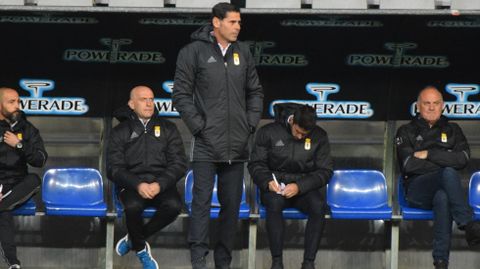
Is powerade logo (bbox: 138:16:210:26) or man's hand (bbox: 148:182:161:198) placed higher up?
powerade logo (bbox: 138:16:210:26)

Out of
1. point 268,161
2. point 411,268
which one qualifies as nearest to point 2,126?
point 268,161

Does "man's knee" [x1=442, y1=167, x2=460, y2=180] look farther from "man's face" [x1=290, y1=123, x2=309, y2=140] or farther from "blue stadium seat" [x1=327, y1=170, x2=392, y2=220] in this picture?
"man's face" [x1=290, y1=123, x2=309, y2=140]

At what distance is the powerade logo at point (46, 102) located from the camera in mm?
9930

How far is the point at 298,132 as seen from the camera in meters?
9.23

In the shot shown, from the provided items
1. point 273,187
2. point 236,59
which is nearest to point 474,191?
point 273,187

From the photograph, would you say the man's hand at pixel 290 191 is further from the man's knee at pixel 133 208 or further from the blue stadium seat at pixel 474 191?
the blue stadium seat at pixel 474 191

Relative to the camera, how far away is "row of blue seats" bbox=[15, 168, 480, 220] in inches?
367

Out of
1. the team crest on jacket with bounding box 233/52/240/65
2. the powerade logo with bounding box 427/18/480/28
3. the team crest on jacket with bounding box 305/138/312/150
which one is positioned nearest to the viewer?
the team crest on jacket with bounding box 233/52/240/65

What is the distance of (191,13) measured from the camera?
9078 millimetres

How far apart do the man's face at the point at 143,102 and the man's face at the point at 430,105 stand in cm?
213

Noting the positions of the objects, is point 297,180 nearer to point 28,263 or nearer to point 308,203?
point 308,203

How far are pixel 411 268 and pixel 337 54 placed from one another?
191 centimetres

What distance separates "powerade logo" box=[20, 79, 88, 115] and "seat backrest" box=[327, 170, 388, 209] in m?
2.17

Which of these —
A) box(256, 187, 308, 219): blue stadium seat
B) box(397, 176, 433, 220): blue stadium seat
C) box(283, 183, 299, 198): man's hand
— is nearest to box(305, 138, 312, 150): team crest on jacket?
box(283, 183, 299, 198): man's hand
